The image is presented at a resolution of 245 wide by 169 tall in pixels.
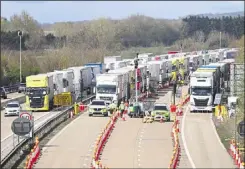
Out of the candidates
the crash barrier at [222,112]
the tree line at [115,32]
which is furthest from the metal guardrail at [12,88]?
the tree line at [115,32]

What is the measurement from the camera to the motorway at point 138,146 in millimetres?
30297

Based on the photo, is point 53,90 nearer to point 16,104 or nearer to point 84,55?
point 16,104

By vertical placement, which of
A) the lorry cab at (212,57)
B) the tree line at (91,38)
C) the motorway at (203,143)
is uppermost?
the tree line at (91,38)

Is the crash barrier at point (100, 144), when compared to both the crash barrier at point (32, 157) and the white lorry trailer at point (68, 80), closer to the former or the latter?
the crash barrier at point (32, 157)

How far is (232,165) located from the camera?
28797 millimetres

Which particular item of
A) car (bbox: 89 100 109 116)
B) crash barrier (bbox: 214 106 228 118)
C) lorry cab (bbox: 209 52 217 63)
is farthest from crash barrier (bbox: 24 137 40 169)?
lorry cab (bbox: 209 52 217 63)

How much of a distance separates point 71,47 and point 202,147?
80700 millimetres

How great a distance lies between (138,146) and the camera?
35.3 meters

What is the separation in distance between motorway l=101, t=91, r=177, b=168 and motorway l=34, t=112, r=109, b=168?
3.37 feet

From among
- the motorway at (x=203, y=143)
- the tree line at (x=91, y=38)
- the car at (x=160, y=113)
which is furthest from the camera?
the tree line at (x=91, y=38)

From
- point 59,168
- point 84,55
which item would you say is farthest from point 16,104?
point 84,55

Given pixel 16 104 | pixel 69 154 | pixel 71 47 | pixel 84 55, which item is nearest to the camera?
pixel 69 154

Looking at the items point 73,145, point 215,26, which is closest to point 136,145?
point 73,145

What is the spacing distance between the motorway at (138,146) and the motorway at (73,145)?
103 centimetres
